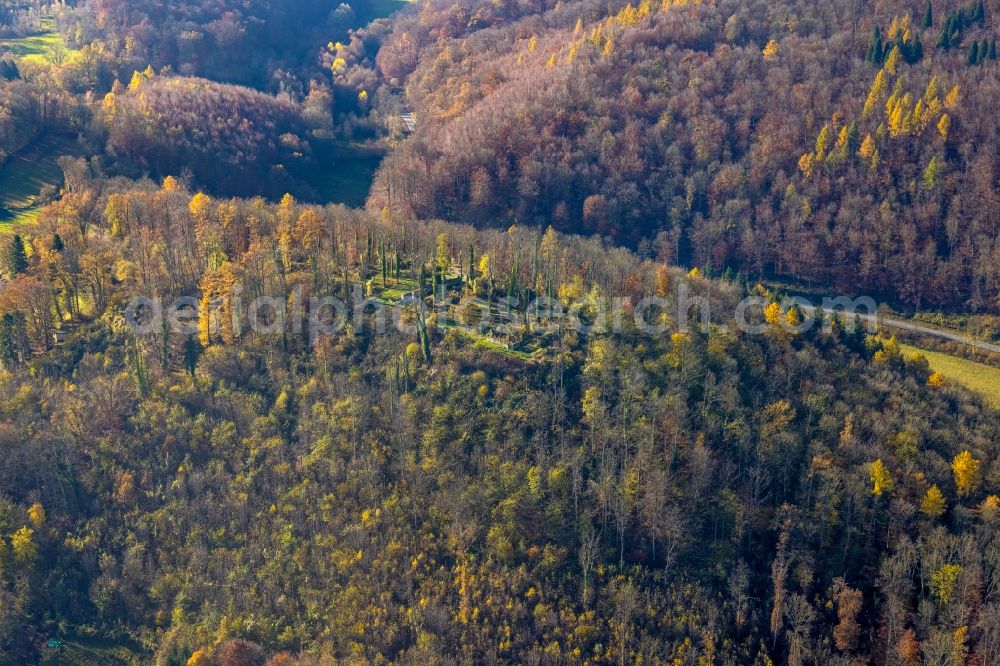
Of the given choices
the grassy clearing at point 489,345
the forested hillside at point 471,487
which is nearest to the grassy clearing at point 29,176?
the forested hillside at point 471,487

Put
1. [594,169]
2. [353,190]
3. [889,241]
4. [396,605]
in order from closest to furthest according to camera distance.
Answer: [396,605] → [889,241] → [594,169] → [353,190]

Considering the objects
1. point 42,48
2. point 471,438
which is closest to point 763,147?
point 471,438

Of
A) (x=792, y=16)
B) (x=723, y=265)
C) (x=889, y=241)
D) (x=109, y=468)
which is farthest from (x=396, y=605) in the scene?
(x=792, y=16)

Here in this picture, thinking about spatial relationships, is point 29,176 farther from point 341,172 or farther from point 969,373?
point 969,373

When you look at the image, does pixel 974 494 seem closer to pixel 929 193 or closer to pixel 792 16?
pixel 929 193

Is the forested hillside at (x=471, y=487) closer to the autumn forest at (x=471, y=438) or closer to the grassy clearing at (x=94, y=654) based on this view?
the autumn forest at (x=471, y=438)

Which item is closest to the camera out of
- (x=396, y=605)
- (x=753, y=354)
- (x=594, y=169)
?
(x=396, y=605)

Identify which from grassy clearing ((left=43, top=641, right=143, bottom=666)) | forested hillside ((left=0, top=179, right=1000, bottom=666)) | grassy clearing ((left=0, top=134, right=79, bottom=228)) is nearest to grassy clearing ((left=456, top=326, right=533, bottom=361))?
forested hillside ((left=0, top=179, right=1000, bottom=666))
